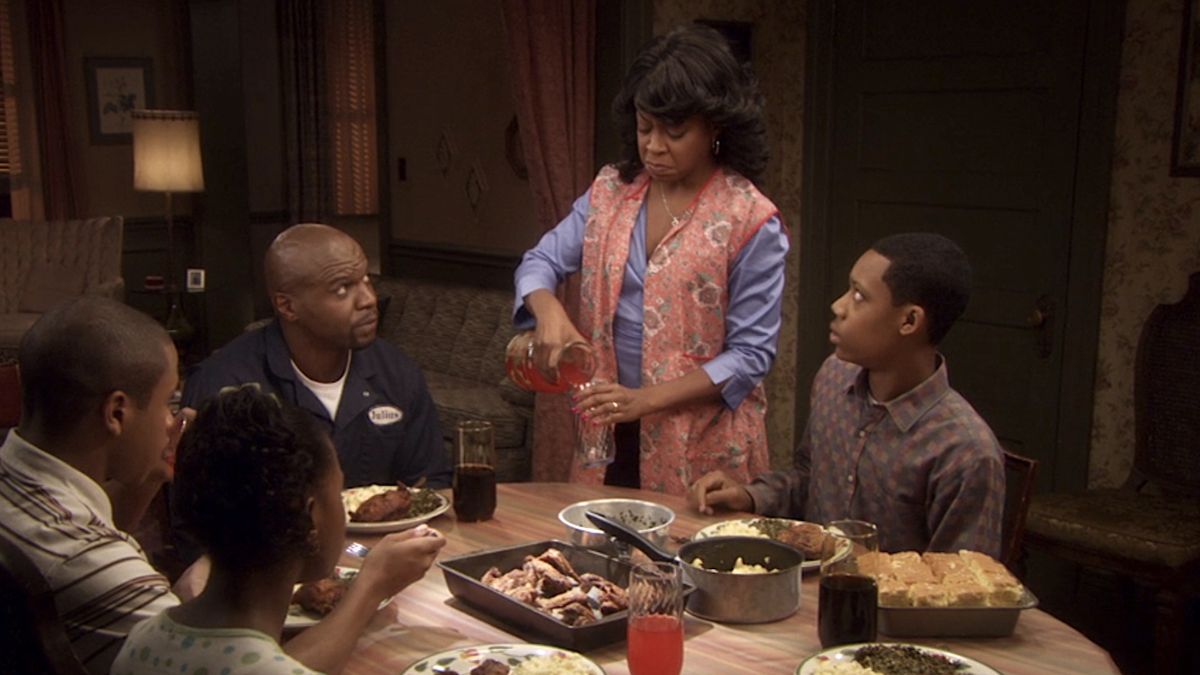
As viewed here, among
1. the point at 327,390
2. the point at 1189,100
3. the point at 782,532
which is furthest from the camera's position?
the point at 1189,100

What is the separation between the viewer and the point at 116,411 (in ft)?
5.18

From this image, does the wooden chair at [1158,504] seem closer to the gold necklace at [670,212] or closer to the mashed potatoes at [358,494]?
the gold necklace at [670,212]

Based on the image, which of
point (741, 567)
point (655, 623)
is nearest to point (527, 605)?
point (655, 623)

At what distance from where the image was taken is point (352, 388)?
2.41 metres

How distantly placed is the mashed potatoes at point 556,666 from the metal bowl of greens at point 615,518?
417mm

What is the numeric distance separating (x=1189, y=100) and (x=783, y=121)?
1533mm

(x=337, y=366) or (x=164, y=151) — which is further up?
(x=164, y=151)

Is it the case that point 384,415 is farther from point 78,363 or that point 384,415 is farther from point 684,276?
point 78,363

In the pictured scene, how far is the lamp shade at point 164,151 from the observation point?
6.59m

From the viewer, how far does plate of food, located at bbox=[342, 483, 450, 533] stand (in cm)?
199

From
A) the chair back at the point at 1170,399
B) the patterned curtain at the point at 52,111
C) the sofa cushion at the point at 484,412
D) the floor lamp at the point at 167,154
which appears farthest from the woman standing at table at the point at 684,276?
the patterned curtain at the point at 52,111

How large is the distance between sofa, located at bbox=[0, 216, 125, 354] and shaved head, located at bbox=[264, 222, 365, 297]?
476 cm

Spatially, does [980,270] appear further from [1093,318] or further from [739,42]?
[739,42]

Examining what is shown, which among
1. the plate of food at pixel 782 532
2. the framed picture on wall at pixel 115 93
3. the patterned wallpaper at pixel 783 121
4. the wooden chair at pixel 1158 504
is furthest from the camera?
the framed picture on wall at pixel 115 93
